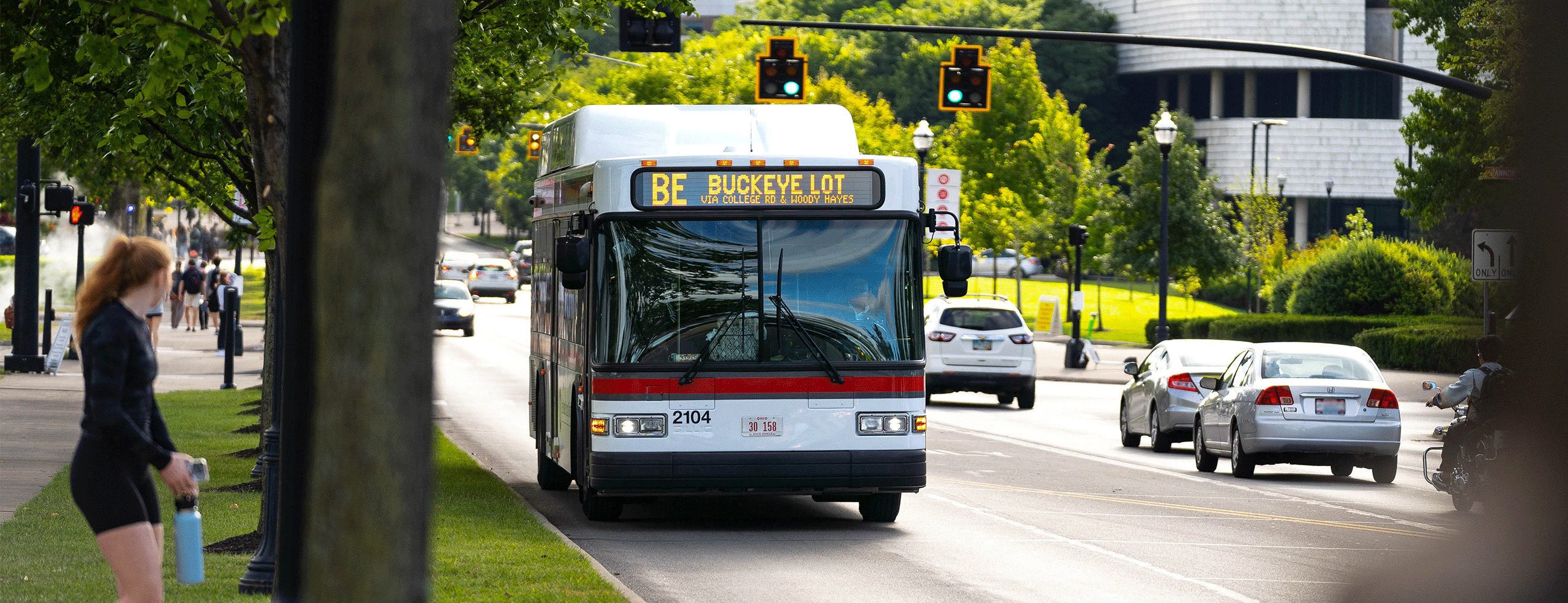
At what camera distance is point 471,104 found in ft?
62.5

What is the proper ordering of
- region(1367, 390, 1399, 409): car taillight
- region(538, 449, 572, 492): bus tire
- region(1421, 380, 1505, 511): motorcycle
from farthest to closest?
region(1367, 390, 1399, 409): car taillight, region(538, 449, 572, 492): bus tire, region(1421, 380, 1505, 511): motorcycle

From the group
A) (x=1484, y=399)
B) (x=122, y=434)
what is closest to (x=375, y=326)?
(x=122, y=434)

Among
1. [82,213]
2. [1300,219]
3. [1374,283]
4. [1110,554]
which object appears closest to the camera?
[1110,554]

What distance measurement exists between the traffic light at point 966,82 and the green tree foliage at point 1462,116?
6.14 meters

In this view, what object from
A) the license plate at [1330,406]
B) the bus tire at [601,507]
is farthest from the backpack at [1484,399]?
the bus tire at [601,507]

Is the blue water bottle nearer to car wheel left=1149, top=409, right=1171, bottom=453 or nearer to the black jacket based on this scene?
the black jacket

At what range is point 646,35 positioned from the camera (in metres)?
22.8

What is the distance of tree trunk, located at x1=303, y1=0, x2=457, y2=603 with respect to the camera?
12.7 ft

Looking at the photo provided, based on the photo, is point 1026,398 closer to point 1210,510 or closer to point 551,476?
point 1210,510

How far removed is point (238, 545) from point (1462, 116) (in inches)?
541

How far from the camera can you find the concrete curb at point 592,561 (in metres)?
9.27

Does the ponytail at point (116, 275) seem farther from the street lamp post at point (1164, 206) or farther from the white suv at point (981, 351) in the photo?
the street lamp post at point (1164, 206)

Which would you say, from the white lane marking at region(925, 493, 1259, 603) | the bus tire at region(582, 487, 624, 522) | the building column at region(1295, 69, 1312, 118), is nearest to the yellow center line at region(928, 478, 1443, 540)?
the white lane marking at region(925, 493, 1259, 603)

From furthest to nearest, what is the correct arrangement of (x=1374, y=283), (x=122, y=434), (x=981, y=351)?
(x=1374, y=283), (x=981, y=351), (x=122, y=434)
